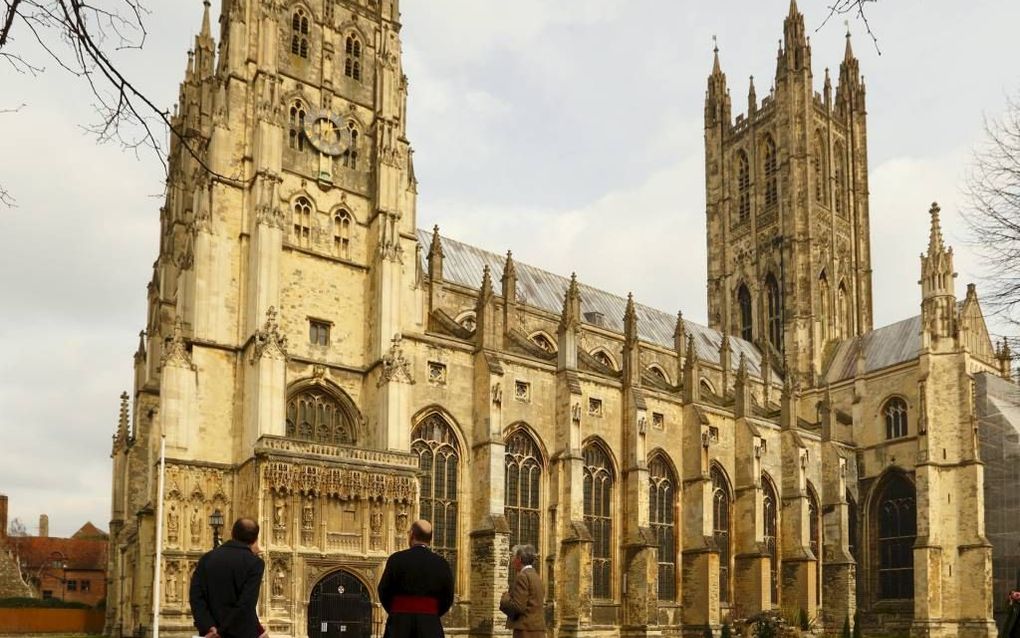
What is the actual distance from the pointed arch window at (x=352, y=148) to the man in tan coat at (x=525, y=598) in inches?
1032

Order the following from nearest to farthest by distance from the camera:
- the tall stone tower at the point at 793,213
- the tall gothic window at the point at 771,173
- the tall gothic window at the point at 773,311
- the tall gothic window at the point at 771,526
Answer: the tall gothic window at the point at 771,526, the tall stone tower at the point at 793,213, the tall gothic window at the point at 773,311, the tall gothic window at the point at 771,173

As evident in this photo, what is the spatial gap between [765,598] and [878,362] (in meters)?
19.9

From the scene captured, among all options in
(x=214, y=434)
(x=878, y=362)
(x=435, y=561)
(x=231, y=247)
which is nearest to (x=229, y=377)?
(x=214, y=434)

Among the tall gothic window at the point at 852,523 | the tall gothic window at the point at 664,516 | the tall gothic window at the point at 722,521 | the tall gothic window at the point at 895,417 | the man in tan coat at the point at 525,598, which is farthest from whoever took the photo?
the tall gothic window at the point at 895,417

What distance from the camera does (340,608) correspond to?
100.0 ft

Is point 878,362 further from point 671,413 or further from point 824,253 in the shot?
point 671,413

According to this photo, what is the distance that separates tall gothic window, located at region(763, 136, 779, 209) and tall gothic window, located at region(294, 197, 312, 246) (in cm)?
3960

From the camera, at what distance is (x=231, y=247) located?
3338 centimetres

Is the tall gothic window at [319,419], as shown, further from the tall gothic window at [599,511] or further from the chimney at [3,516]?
the chimney at [3,516]

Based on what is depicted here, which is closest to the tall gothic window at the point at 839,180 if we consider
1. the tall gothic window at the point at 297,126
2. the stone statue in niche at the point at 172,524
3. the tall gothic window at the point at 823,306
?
the tall gothic window at the point at 823,306

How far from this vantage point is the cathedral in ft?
102

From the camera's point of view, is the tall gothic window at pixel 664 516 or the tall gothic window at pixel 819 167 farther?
the tall gothic window at pixel 819 167

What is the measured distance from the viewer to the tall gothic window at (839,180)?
223ft

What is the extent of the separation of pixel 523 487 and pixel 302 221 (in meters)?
12.6
